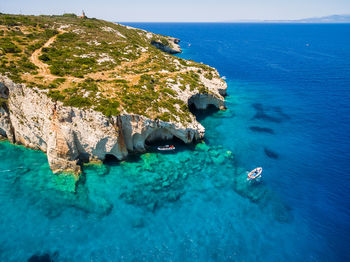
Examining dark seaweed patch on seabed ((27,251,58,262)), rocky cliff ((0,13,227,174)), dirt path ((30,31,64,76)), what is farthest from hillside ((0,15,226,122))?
dark seaweed patch on seabed ((27,251,58,262))

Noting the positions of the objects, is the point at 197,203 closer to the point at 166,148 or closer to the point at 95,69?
the point at 166,148

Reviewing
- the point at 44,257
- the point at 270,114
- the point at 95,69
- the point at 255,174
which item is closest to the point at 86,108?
the point at 95,69


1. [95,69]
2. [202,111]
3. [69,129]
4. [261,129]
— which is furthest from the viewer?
[202,111]

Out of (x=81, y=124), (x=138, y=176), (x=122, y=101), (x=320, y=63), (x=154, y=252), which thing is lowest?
(x=154, y=252)

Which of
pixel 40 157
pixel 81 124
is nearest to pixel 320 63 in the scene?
pixel 81 124

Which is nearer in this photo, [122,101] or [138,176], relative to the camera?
[138,176]

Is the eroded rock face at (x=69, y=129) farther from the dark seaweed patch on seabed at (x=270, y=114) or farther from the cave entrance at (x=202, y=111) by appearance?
the dark seaweed patch on seabed at (x=270, y=114)

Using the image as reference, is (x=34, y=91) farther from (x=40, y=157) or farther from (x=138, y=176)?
(x=138, y=176)
